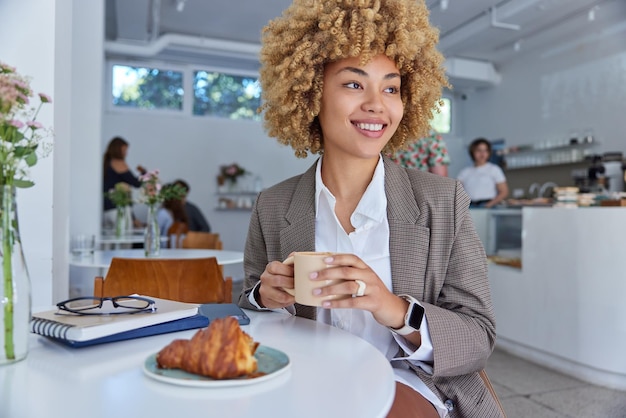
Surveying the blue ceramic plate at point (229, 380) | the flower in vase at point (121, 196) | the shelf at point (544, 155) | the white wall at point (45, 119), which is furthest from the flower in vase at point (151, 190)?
the shelf at point (544, 155)

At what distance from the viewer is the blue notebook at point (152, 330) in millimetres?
889

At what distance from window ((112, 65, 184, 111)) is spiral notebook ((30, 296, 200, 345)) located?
7.44 metres

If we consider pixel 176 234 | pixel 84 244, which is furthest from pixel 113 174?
pixel 84 244

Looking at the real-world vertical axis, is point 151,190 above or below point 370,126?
below

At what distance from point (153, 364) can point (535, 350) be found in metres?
3.60

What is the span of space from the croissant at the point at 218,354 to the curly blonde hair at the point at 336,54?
82 centimetres

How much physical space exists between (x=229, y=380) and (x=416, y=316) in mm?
484

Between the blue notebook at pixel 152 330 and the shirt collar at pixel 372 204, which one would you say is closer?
the blue notebook at pixel 152 330

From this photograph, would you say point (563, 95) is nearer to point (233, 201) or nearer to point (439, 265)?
point (233, 201)

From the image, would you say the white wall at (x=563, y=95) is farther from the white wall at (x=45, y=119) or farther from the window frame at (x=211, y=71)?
the white wall at (x=45, y=119)

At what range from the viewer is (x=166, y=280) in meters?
2.07

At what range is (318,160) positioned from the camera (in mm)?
1537

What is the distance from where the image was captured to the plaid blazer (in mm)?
1112

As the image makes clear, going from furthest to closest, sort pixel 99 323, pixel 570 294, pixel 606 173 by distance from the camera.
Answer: pixel 606 173 < pixel 570 294 < pixel 99 323
